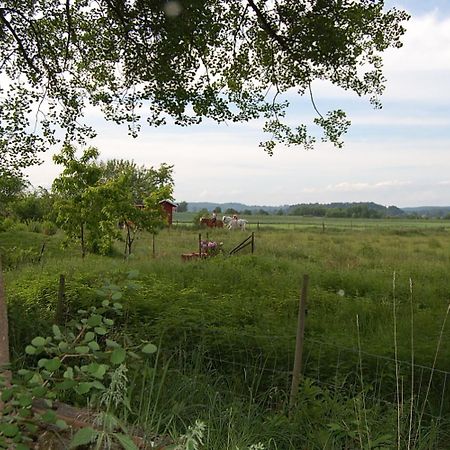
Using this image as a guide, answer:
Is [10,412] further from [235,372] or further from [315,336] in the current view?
[315,336]

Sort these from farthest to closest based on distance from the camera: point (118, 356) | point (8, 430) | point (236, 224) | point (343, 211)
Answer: point (343, 211) → point (236, 224) → point (118, 356) → point (8, 430)

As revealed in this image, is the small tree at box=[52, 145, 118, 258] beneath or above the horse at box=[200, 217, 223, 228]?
above

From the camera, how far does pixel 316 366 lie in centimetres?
496

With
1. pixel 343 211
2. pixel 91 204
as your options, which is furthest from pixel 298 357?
pixel 343 211

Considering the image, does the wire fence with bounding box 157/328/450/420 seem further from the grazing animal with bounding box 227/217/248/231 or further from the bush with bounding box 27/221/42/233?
the grazing animal with bounding box 227/217/248/231

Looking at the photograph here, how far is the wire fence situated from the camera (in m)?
4.74

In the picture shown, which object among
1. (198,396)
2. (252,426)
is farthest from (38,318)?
(252,426)

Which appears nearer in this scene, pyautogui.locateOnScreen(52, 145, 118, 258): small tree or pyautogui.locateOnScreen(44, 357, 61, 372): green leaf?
pyautogui.locateOnScreen(44, 357, 61, 372): green leaf

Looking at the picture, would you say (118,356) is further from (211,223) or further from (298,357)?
(211,223)

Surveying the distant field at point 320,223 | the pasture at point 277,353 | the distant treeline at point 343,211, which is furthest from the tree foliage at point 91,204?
the distant treeline at point 343,211

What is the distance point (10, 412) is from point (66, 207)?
47.5 ft

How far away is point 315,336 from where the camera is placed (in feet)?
20.0

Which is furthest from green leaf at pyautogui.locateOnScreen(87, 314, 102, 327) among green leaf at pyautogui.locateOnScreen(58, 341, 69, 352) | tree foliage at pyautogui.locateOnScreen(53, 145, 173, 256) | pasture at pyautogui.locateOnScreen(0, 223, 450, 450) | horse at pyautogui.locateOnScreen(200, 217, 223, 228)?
horse at pyautogui.locateOnScreen(200, 217, 223, 228)

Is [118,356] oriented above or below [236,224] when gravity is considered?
above
